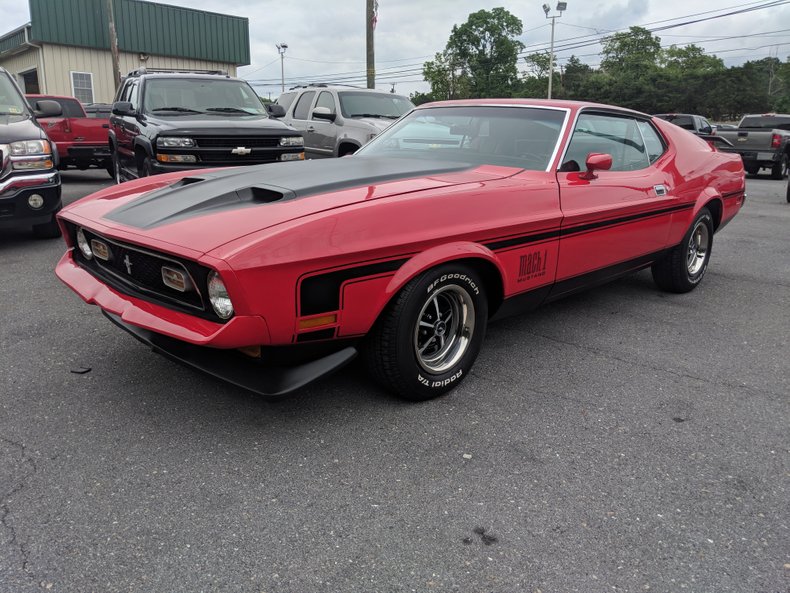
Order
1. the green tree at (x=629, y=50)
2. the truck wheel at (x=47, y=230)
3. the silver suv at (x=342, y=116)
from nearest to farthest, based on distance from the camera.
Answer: the truck wheel at (x=47, y=230)
the silver suv at (x=342, y=116)
the green tree at (x=629, y=50)

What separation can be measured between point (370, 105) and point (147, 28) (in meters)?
18.3

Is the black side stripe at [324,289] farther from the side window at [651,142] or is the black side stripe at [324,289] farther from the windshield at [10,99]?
the windshield at [10,99]

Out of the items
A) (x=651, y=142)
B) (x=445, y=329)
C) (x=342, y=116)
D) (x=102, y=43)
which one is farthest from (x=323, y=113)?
(x=102, y=43)

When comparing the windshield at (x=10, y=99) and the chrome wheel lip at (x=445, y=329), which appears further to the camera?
the windshield at (x=10, y=99)

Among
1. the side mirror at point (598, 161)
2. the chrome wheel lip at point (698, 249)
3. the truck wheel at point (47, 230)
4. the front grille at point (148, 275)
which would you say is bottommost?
the truck wheel at point (47, 230)

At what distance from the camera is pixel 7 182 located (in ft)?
18.8

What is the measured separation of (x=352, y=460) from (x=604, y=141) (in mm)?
2754

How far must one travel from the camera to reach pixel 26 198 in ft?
19.4

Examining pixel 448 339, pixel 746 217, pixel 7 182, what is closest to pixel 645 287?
pixel 448 339

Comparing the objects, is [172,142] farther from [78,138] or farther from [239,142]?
[78,138]

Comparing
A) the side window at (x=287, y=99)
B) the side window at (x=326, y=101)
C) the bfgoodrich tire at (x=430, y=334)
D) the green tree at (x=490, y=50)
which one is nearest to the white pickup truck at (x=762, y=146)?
the side window at (x=326, y=101)

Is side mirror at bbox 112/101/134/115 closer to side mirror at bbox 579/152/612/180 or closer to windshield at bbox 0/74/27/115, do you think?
windshield at bbox 0/74/27/115

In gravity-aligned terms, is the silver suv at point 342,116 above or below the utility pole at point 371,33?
below

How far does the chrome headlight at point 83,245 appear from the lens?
3.12 m
